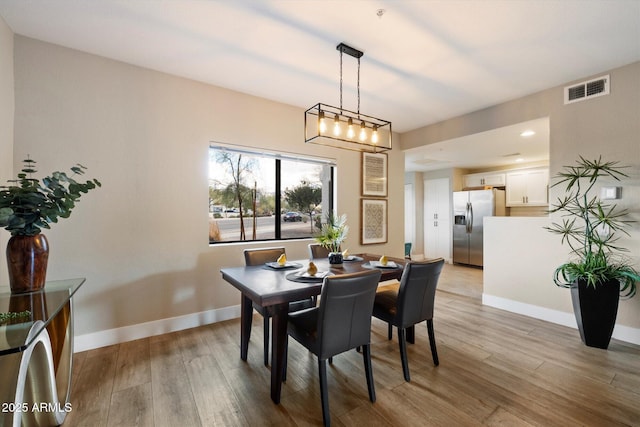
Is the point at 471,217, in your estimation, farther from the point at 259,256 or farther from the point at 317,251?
the point at 259,256

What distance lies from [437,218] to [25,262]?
24.8 feet

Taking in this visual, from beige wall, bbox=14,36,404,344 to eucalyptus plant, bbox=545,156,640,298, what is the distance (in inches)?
139

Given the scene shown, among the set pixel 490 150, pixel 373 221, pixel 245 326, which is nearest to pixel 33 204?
pixel 245 326

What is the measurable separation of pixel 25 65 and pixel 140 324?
246 centimetres

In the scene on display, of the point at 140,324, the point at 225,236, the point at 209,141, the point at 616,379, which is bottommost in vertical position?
the point at 616,379

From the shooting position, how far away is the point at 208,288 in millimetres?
3182

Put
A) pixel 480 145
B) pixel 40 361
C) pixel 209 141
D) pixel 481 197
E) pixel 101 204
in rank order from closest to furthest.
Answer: pixel 40 361 → pixel 101 204 → pixel 209 141 → pixel 480 145 → pixel 481 197

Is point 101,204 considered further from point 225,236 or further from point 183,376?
point 183,376

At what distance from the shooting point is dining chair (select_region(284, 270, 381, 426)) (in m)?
1.67

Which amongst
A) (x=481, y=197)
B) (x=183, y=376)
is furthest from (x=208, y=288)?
(x=481, y=197)

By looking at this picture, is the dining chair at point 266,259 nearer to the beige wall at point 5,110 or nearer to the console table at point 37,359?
the console table at point 37,359

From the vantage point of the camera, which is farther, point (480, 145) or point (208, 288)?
point (480, 145)

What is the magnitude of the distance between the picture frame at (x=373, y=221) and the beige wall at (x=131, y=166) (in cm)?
188

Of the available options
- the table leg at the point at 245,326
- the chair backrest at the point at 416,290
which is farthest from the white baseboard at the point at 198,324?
the chair backrest at the point at 416,290
